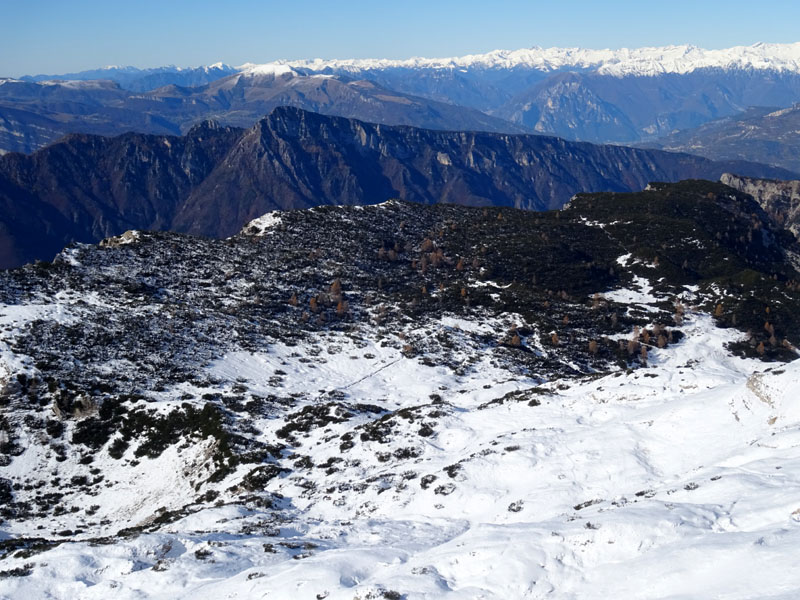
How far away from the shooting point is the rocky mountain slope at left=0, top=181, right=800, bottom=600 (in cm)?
2186

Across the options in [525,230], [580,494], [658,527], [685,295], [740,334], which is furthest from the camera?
[525,230]

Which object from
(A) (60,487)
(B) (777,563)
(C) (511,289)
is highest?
(B) (777,563)

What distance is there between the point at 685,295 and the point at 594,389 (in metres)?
59.1

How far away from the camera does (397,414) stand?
49219 millimetres

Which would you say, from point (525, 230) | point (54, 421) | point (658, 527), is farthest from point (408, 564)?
point (525, 230)

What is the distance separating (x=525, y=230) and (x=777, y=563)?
109436mm

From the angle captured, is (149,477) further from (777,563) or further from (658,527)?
(777,563)

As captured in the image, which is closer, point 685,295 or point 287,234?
point 685,295

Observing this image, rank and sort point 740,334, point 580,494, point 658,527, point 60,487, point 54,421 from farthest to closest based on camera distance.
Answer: point 740,334 → point 54,421 → point 60,487 → point 580,494 → point 658,527

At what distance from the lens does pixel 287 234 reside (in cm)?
11038

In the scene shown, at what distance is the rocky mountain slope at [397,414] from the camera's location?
71.7ft

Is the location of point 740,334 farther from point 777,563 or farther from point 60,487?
point 60,487

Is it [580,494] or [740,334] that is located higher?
[580,494]

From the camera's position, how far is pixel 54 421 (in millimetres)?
52438
